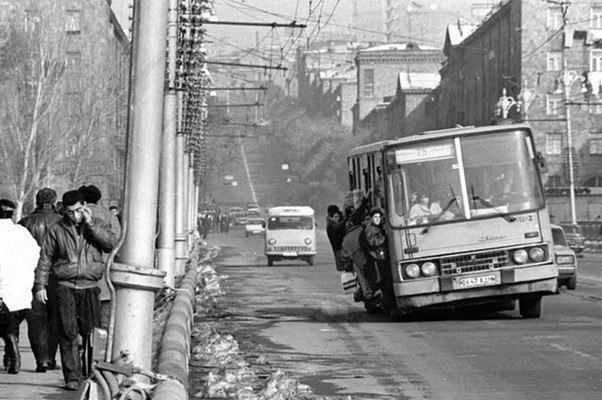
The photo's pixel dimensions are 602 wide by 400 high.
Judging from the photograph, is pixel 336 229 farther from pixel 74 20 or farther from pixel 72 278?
pixel 74 20

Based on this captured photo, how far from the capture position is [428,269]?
21.6 m

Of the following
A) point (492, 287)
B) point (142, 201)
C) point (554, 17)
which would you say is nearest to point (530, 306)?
point (492, 287)

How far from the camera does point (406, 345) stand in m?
18.1

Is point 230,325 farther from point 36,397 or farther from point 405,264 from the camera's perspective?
point 36,397

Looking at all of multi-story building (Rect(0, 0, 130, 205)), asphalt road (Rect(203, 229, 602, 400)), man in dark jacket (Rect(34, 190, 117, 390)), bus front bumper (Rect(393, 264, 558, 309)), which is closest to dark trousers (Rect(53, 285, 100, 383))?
man in dark jacket (Rect(34, 190, 117, 390))

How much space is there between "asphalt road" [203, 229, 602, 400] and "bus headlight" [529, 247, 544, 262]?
0.88 metres

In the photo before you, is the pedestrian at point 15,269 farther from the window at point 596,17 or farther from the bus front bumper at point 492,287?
the window at point 596,17

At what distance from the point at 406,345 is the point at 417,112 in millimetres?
106576

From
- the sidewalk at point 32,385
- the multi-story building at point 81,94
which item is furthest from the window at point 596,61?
the sidewalk at point 32,385

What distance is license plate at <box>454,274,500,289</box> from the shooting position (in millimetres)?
21422

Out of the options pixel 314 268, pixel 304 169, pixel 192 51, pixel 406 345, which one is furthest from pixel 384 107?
pixel 406 345

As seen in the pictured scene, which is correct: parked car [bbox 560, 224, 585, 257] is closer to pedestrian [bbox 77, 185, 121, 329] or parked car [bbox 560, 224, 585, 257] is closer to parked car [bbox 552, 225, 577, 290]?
parked car [bbox 552, 225, 577, 290]

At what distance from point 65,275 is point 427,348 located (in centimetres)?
576

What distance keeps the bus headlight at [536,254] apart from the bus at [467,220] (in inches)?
0.5
